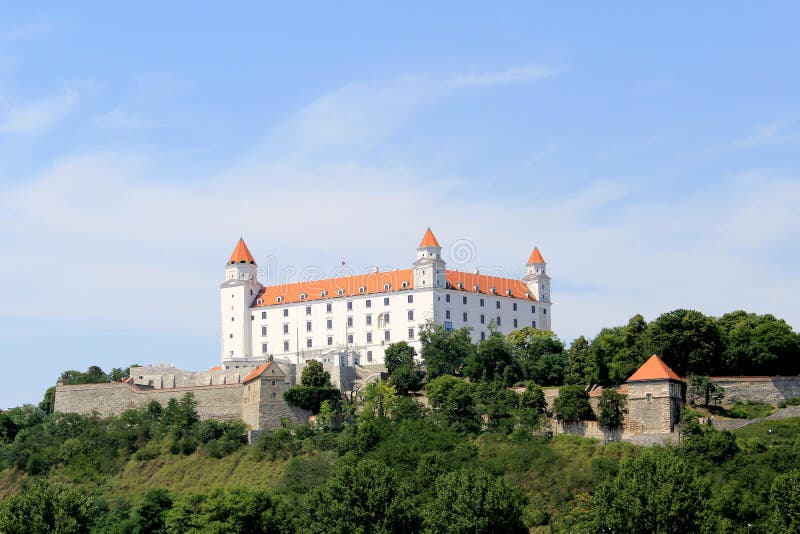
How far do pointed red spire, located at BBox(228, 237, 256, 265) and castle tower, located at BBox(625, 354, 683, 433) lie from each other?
35.9 meters

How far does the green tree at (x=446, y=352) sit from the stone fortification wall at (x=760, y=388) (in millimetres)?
16548

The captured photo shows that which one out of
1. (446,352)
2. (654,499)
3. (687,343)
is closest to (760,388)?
(687,343)

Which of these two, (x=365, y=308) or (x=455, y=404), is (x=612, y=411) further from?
(x=365, y=308)

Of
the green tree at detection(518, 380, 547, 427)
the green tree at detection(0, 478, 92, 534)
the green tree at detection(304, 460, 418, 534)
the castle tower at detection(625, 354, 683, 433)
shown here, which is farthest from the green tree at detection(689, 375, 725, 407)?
the green tree at detection(0, 478, 92, 534)

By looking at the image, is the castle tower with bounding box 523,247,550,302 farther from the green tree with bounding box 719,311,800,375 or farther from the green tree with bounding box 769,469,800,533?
the green tree with bounding box 769,469,800,533

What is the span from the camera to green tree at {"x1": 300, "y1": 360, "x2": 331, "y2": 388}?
254 feet

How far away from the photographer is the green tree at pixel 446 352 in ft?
265

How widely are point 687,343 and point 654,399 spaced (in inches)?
248

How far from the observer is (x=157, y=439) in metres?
77.0

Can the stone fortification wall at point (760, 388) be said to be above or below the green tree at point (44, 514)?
above

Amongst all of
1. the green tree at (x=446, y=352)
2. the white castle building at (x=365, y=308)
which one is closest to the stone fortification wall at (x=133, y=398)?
the white castle building at (x=365, y=308)

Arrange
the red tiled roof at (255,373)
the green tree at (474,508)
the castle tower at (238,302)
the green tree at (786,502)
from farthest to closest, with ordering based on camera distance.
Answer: the castle tower at (238,302), the red tiled roof at (255,373), the green tree at (474,508), the green tree at (786,502)

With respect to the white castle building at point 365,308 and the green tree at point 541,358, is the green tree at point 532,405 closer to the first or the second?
the green tree at point 541,358

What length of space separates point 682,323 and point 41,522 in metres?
32.4
